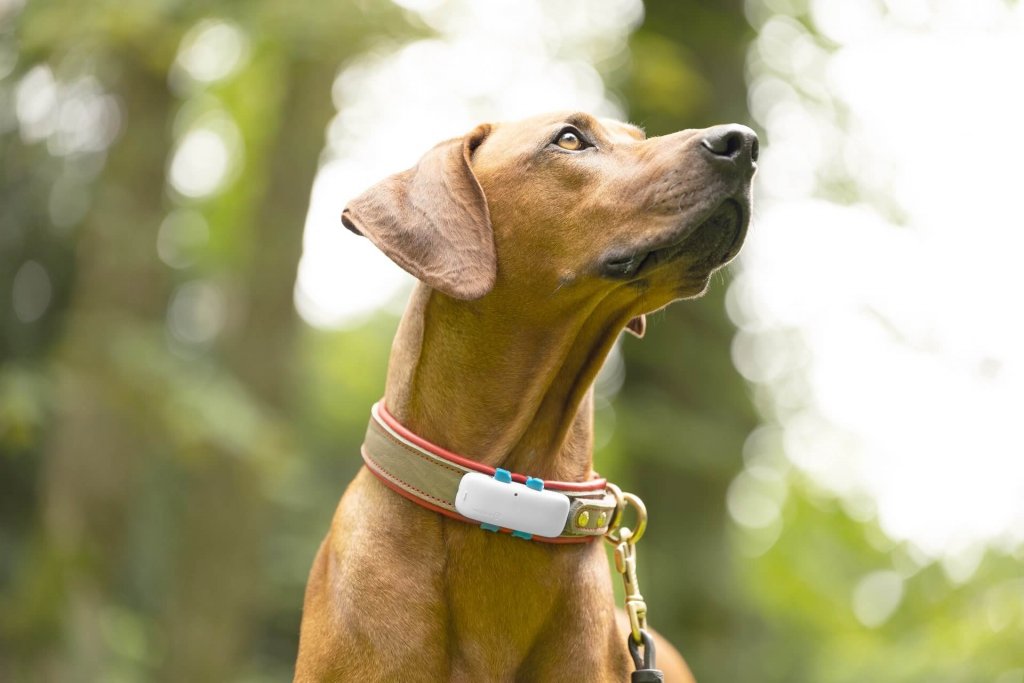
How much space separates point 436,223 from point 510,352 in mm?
444

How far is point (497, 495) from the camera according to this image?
3113mm

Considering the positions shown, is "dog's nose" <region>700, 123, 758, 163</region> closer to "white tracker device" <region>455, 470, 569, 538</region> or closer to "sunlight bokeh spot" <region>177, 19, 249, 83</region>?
"white tracker device" <region>455, 470, 569, 538</region>

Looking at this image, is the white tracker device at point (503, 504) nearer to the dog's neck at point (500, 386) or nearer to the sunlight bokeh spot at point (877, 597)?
the dog's neck at point (500, 386)

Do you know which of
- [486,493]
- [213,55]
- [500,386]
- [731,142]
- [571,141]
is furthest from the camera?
[213,55]

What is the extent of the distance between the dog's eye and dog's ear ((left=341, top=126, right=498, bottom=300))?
0.99 ft

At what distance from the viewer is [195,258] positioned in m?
16.2

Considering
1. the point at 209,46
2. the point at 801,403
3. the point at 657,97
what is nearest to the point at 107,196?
the point at 209,46

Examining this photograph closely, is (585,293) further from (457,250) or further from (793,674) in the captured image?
(793,674)

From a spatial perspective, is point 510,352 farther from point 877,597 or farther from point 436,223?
point 877,597

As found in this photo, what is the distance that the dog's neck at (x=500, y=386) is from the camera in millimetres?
3326

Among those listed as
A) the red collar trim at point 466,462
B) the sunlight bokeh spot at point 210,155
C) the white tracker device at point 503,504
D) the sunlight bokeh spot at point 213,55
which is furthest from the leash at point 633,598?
the sunlight bokeh spot at point 210,155

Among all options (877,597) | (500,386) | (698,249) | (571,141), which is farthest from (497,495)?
(877,597)

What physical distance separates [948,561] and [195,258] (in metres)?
11.0

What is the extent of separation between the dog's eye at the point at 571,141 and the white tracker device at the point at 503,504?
108 cm
